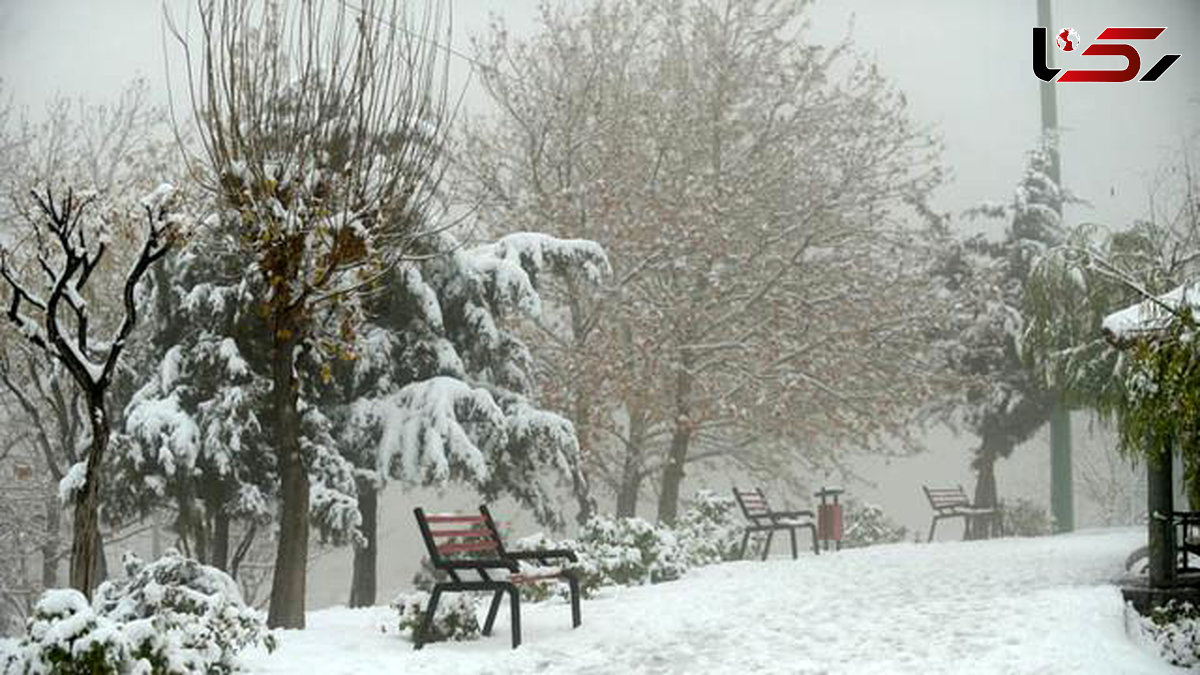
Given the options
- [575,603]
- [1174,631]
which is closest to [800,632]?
[575,603]

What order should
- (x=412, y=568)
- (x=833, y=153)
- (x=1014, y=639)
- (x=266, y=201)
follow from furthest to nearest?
(x=412, y=568) → (x=833, y=153) → (x=266, y=201) → (x=1014, y=639)

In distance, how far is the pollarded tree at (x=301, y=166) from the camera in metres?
6.45

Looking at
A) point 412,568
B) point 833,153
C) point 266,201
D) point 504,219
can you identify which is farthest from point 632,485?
point 266,201

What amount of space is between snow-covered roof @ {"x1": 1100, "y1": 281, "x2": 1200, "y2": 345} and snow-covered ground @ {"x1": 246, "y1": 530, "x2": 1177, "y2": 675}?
140 cm

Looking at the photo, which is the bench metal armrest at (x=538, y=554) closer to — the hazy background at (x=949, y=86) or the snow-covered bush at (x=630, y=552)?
the snow-covered bush at (x=630, y=552)

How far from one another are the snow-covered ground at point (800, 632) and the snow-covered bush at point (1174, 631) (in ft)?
0.35

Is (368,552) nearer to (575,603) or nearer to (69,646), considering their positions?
(575,603)

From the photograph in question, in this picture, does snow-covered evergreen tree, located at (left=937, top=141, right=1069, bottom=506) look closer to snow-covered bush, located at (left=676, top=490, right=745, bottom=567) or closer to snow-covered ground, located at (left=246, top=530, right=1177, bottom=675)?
snow-covered bush, located at (left=676, top=490, right=745, bottom=567)

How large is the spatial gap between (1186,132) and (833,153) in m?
4.53

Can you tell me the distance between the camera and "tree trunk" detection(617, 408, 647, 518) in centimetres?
1314

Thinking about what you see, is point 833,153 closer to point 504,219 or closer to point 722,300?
point 722,300

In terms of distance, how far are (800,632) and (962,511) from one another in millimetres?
8089

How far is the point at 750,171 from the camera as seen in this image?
1348 centimetres

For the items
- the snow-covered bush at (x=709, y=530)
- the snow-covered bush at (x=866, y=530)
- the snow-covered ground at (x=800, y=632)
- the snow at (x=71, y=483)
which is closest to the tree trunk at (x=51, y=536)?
the snow at (x=71, y=483)
